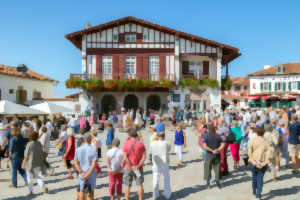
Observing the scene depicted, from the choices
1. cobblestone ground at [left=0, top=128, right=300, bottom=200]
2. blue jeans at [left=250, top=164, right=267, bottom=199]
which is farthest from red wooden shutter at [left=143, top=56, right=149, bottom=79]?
blue jeans at [left=250, top=164, right=267, bottom=199]

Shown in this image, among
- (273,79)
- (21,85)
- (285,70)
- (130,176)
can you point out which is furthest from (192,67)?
(285,70)

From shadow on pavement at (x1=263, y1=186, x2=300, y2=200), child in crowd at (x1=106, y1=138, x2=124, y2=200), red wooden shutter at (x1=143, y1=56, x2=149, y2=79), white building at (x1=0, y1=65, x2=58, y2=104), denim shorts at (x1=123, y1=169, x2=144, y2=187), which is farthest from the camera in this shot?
white building at (x1=0, y1=65, x2=58, y2=104)

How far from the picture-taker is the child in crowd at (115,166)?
5805 mm

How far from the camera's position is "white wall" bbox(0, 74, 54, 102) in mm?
30455

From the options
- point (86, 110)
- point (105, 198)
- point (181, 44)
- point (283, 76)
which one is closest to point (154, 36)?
point (181, 44)

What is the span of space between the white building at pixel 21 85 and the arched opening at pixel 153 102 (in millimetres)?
16065

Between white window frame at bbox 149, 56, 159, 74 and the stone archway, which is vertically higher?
white window frame at bbox 149, 56, 159, 74

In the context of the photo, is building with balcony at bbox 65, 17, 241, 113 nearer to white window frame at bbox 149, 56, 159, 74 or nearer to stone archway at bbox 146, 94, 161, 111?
white window frame at bbox 149, 56, 159, 74

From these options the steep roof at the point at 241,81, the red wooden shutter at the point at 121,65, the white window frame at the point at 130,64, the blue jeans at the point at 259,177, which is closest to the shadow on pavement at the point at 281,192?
the blue jeans at the point at 259,177

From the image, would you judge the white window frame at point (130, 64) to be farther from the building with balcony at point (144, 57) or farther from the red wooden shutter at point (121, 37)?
the red wooden shutter at point (121, 37)

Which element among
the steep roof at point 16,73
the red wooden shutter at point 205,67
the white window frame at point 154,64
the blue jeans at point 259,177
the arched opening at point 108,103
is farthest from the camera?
the steep roof at point 16,73

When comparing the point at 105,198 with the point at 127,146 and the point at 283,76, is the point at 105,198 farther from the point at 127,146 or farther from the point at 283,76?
the point at 283,76

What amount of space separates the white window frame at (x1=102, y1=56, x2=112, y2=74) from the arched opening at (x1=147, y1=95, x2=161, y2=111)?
14.3ft

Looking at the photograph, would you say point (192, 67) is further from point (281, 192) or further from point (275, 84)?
point (275, 84)
